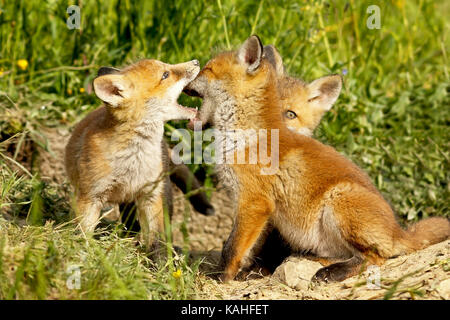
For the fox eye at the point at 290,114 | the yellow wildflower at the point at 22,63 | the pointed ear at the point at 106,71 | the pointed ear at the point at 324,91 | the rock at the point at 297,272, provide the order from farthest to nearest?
the yellow wildflower at the point at 22,63 < the pointed ear at the point at 324,91 < the fox eye at the point at 290,114 < the pointed ear at the point at 106,71 < the rock at the point at 297,272

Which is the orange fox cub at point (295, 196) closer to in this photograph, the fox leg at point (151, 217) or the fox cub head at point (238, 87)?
the fox cub head at point (238, 87)

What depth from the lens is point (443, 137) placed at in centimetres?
706

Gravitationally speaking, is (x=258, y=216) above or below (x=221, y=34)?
below

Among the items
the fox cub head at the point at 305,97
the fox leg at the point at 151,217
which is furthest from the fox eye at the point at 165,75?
the fox cub head at the point at 305,97

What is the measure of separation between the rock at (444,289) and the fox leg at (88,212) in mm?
2693

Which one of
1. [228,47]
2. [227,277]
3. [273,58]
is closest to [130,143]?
[227,277]

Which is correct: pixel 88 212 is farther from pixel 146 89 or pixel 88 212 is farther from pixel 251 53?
pixel 251 53

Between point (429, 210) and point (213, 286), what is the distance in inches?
117

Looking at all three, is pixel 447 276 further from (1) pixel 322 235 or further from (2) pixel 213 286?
(2) pixel 213 286

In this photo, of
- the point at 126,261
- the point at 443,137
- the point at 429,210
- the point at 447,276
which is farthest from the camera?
the point at 443,137

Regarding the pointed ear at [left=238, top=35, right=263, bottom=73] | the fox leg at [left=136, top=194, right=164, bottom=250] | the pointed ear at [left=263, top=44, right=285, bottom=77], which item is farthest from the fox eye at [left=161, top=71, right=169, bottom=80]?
the fox leg at [left=136, top=194, right=164, bottom=250]

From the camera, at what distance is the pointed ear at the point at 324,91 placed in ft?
20.9

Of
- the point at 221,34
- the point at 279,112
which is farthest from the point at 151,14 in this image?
A: the point at 279,112

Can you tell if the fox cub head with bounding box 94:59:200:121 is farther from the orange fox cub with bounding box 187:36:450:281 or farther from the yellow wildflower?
the yellow wildflower
